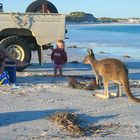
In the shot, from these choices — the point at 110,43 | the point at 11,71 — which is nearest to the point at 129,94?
the point at 11,71

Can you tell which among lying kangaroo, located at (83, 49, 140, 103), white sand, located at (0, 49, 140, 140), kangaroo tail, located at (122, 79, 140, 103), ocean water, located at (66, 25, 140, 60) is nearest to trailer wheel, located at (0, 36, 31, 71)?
white sand, located at (0, 49, 140, 140)

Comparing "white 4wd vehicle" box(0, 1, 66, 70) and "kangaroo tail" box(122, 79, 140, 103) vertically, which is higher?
"white 4wd vehicle" box(0, 1, 66, 70)

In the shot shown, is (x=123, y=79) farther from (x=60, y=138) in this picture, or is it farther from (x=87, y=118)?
(x=60, y=138)

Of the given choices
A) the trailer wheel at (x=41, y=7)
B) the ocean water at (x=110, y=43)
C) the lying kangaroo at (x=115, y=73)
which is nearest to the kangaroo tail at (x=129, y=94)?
the lying kangaroo at (x=115, y=73)

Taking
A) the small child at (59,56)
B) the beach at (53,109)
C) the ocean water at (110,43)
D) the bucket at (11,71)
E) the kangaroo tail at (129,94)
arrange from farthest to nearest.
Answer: the ocean water at (110,43), the small child at (59,56), the bucket at (11,71), the kangaroo tail at (129,94), the beach at (53,109)

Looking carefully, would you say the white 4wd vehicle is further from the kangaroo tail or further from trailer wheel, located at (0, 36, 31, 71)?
the kangaroo tail

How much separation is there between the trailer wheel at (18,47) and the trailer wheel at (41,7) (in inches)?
67.9

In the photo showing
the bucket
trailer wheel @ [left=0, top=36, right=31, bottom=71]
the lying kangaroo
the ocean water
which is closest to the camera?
the lying kangaroo

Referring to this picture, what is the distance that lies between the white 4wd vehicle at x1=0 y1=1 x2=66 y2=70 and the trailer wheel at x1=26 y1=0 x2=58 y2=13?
1.45 metres

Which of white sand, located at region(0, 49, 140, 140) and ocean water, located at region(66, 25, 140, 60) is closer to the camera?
white sand, located at region(0, 49, 140, 140)

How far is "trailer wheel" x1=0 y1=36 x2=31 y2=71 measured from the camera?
506 inches

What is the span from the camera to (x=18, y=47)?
42.7ft

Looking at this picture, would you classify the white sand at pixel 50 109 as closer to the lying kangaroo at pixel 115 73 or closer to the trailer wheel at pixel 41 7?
the lying kangaroo at pixel 115 73

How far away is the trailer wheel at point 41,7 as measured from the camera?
571 inches
